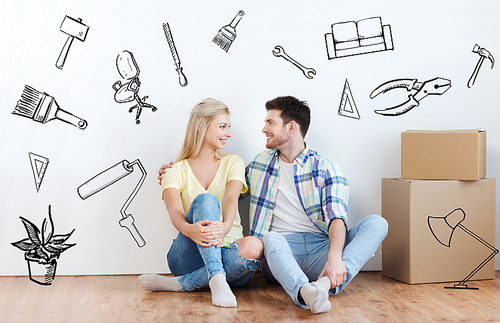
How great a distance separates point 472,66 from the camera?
2.04 m

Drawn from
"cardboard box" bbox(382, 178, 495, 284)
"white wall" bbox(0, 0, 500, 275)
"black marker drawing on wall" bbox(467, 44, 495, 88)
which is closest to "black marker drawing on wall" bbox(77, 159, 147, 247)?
"white wall" bbox(0, 0, 500, 275)

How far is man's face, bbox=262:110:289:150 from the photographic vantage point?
5.90ft

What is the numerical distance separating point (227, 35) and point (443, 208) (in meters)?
1.15

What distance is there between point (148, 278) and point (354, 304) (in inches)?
28.9

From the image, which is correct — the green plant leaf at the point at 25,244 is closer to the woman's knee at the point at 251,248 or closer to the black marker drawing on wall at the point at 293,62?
the woman's knee at the point at 251,248

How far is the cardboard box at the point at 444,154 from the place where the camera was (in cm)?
173

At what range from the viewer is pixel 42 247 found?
1.92 meters

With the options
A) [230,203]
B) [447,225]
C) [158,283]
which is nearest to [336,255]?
[230,203]

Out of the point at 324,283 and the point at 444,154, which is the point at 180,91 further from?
the point at 444,154

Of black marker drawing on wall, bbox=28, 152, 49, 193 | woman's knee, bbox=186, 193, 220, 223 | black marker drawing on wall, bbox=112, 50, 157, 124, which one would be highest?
black marker drawing on wall, bbox=112, 50, 157, 124

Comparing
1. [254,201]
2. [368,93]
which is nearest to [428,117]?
[368,93]

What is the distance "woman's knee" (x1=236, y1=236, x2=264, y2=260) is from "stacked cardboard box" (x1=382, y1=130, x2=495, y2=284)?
59 centimetres

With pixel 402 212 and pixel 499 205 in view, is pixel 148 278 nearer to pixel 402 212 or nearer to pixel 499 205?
pixel 402 212

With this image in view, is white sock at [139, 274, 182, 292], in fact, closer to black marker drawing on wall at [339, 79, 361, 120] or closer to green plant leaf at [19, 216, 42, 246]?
green plant leaf at [19, 216, 42, 246]
